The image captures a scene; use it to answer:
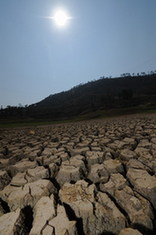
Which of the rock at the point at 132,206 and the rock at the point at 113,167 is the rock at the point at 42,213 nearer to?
the rock at the point at 132,206

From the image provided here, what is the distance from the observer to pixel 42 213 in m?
1.33

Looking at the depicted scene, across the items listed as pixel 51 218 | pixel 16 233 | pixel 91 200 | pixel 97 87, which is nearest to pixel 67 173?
pixel 91 200

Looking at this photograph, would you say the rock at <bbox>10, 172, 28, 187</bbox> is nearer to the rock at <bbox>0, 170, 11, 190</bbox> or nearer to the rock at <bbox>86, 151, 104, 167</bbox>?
the rock at <bbox>0, 170, 11, 190</bbox>

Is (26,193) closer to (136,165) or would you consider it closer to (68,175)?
(68,175)

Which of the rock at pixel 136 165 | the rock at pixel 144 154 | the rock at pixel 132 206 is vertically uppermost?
the rock at pixel 144 154

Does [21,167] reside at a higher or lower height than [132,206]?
higher

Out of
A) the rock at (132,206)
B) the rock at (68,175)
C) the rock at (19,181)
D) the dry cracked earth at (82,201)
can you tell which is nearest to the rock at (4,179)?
the dry cracked earth at (82,201)

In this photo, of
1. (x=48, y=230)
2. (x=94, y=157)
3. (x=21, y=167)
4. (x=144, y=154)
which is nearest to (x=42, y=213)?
(x=48, y=230)

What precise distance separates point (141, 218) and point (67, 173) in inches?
40.2

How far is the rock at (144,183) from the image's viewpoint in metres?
1.55

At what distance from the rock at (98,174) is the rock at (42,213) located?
0.62m

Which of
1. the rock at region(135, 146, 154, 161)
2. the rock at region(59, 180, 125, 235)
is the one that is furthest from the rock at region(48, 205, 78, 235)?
the rock at region(135, 146, 154, 161)

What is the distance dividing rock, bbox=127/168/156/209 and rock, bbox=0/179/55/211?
0.86 metres

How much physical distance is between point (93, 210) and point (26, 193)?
0.71 meters
